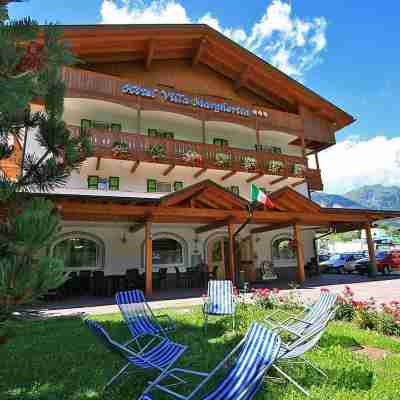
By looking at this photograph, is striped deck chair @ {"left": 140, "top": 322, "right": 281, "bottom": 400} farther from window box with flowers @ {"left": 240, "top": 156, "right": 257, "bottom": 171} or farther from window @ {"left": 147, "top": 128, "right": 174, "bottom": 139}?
window @ {"left": 147, "top": 128, "right": 174, "bottom": 139}

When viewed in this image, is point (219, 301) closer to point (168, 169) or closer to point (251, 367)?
point (251, 367)

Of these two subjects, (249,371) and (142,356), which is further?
→ (142,356)

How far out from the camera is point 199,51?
17.1 m

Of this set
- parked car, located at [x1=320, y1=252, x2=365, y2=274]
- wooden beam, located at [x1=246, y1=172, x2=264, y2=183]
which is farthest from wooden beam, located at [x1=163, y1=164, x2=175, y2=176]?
parked car, located at [x1=320, y1=252, x2=365, y2=274]

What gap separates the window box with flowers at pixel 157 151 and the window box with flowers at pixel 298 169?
289 inches

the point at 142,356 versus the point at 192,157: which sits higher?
the point at 192,157

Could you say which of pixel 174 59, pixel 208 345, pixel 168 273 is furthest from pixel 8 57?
pixel 174 59

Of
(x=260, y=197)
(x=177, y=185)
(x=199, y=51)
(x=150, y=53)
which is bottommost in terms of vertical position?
(x=260, y=197)

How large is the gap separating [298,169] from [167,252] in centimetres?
828

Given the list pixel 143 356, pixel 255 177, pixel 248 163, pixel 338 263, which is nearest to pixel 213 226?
pixel 248 163

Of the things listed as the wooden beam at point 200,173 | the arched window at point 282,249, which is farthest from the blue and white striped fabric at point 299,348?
the arched window at point 282,249

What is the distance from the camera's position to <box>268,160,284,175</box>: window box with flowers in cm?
1677

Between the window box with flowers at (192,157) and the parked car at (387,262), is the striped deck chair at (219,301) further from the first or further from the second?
the parked car at (387,262)

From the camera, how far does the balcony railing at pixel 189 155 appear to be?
44.5ft
